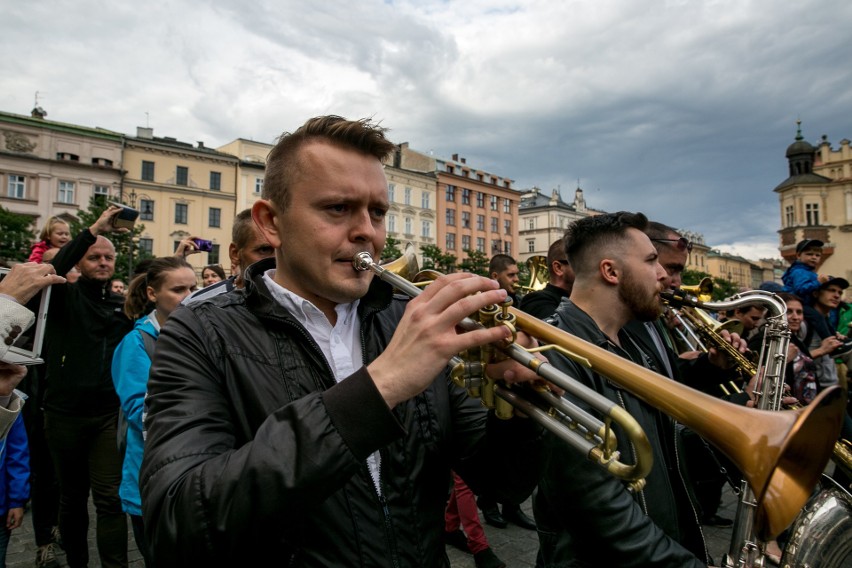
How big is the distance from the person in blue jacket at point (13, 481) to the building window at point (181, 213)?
42671 millimetres

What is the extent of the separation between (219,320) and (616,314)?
2347mm

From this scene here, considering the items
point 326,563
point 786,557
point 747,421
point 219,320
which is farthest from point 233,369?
point 786,557

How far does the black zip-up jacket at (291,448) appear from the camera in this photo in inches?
47.3

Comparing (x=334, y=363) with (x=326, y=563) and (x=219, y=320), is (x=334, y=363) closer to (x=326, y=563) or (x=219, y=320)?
(x=219, y=320)

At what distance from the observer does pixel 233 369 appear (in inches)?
62.8

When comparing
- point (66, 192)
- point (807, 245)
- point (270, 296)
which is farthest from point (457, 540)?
point (66, 192)

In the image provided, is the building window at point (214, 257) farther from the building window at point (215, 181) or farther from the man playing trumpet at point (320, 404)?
the man playing trumpet at point (320, 404)

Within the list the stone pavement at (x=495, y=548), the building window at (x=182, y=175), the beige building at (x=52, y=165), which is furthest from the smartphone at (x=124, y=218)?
the building window at (x=182, y=175)

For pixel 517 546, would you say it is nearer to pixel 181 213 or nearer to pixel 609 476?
pixel 609 476

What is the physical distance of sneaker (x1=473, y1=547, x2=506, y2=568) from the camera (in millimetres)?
4273

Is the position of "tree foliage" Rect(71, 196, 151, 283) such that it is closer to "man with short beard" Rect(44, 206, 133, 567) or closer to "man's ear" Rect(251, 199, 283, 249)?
"man with short beard" Rect(44, 206, 133, 567)

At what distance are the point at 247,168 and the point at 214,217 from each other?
16.5 feet

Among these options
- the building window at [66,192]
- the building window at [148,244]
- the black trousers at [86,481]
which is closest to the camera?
the black trousers at [86,481]

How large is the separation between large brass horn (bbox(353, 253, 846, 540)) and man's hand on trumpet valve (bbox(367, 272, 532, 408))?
305 mm
